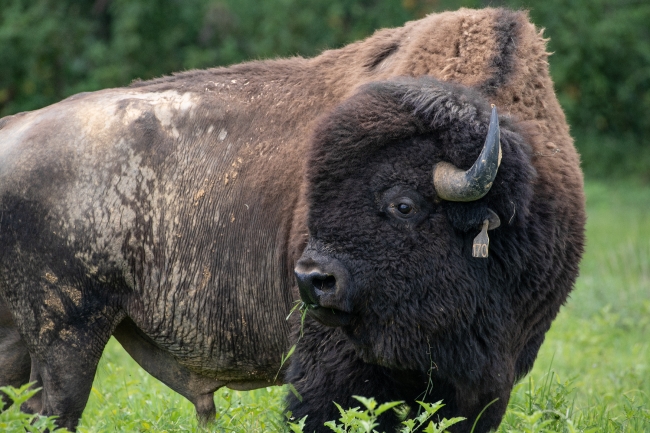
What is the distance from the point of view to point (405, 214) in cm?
388

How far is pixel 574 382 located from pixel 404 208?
344cm

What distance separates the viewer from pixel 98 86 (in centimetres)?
2119

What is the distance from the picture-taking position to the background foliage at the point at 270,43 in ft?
69.2

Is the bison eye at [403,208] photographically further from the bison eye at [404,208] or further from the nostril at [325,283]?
the nostril at [325,283]

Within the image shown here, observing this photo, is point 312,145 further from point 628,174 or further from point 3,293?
point 628,174

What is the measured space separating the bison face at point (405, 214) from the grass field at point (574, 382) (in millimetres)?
693

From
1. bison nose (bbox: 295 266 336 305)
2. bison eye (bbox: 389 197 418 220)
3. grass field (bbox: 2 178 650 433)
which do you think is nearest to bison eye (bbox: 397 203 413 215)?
bison eye (bbox: 389 197 418 220)

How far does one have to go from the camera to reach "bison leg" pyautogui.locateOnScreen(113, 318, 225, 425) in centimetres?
495

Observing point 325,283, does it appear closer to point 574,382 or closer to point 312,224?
point 312,224

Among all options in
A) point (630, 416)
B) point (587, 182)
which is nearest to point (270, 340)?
point (630, 416)

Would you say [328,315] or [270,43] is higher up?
[328,315]

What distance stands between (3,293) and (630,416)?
12.1 feet

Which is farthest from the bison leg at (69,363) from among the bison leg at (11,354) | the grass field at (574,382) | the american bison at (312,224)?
the bison leg at (11,354)

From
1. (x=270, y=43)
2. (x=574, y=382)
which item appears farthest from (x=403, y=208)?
(x=270, y=43)
